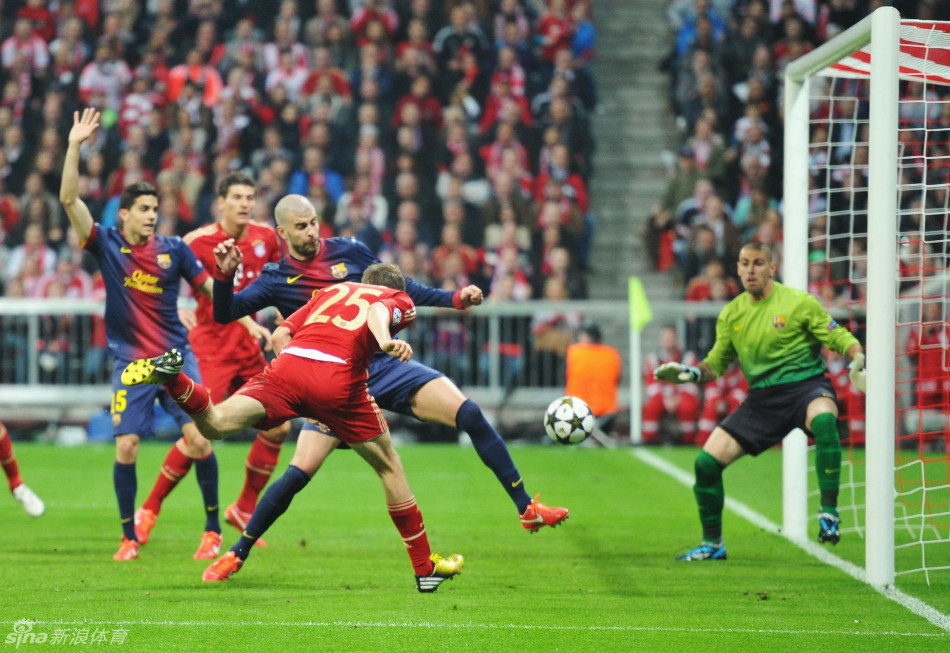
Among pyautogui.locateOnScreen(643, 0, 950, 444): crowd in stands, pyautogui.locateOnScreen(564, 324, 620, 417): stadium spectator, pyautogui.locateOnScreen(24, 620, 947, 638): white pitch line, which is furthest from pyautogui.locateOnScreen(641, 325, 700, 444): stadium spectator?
pyautogui.locateOnScreen(24, 620, 947, 638): white pitch line

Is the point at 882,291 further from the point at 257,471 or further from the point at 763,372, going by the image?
the point at 257,471

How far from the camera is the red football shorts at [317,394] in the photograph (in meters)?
5.94

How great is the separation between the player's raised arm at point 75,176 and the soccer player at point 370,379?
1.17 metres

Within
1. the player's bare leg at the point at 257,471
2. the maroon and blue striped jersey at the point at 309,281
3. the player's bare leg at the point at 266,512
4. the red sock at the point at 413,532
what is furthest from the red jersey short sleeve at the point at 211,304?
the red sock at the point at 413,532

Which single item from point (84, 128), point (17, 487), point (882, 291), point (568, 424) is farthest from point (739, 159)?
point (84, 128)

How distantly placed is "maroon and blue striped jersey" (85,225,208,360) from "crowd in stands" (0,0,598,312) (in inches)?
308

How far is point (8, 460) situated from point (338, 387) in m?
3.61

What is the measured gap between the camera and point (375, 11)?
61.4 feet

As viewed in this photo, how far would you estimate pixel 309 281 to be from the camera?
702cm

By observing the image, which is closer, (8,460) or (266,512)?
(266,512)

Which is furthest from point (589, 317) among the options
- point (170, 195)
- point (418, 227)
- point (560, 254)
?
point (170, 195)

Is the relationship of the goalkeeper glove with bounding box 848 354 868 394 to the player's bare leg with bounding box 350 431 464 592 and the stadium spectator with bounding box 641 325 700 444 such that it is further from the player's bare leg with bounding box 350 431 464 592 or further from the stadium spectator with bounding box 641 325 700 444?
the stadium spectator with bounding box 641 325 700 444

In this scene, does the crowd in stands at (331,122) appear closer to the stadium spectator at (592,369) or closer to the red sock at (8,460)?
the stadium spectator at (592,369)
